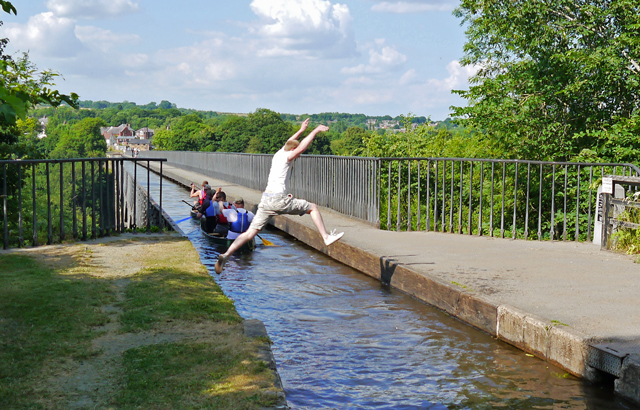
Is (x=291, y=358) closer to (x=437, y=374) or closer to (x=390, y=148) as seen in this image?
(x=437, y=374)

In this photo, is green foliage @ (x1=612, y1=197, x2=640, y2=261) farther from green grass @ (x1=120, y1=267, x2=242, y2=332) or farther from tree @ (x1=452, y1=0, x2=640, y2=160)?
tree @ (x1=452, y1=0, x2=640, y2=160)

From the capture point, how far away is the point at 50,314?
255 inches

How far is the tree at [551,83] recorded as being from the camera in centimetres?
1770

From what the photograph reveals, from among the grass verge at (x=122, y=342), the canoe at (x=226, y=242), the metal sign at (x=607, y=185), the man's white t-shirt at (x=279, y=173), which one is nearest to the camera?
the grass verge at (x=122, y=342)

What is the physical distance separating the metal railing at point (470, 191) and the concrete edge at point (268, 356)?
660 cm

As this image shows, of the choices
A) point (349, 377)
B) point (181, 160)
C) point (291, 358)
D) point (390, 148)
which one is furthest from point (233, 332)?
point (181, 160)

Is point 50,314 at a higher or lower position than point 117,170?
lower

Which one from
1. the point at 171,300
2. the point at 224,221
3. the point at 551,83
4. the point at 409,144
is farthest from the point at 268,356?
the point at 409,144

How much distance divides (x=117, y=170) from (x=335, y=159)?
6.52 meters

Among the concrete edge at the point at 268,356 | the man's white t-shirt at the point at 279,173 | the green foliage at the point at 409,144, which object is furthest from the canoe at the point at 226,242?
the green foliage at the point at 409,144

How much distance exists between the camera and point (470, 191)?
12852 millimetres

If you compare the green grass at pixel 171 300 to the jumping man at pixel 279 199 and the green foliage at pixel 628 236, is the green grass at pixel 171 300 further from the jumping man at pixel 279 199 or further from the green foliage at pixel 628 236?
the green foliage at pixel 628 236

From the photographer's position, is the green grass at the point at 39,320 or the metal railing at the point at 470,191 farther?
the metal railing at the point at 470,191

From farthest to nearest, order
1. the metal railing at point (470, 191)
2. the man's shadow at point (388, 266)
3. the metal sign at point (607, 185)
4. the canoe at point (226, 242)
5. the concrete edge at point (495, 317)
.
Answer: the canoe at point (226, 242), the metal railing at point (470, 191), the metal sign at point (607, 185), the man's shadow at point (388, 266), the concrete edge at point (495, 317)
